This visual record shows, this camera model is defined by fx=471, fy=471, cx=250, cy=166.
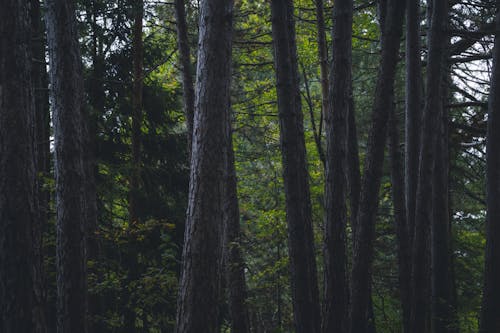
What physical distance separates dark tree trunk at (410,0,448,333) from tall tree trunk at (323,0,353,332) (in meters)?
2.04

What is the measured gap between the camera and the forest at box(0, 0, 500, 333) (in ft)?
19.1

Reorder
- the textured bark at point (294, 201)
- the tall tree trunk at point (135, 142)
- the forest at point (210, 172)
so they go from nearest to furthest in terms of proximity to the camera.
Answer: the forest at point (210, 172), the textured bark at point (294, 201), the tall tree trunk at point (135, 142)

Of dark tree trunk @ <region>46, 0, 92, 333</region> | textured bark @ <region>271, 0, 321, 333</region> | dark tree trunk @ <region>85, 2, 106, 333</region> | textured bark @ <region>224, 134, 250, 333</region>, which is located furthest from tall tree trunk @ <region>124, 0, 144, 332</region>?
textured bark @ <region>271, 0, 321, 333</region>

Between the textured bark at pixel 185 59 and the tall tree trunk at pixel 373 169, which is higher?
the textured bark at pixel 185 59

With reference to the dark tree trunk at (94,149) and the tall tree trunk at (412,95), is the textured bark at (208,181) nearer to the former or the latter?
the dark tree trunk at (94,149)

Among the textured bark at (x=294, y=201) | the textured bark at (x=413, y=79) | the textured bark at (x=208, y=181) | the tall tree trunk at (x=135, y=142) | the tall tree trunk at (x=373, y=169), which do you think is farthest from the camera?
the tall tree trunk at (x=135, y=142)

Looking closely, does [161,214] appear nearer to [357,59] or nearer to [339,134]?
[339,134]

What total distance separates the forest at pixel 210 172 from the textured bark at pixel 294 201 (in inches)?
1.2

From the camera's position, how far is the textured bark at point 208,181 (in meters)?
5.20

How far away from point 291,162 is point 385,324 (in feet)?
26.4

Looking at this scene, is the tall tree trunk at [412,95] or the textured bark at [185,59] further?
the textured bark at [185,59]

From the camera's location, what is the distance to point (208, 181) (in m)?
5.35

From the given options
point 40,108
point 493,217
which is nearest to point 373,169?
point 493,217

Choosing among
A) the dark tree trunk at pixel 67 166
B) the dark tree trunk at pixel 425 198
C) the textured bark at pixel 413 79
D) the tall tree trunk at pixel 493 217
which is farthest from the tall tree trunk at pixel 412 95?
the dark tree trunk at pixel 67 166
